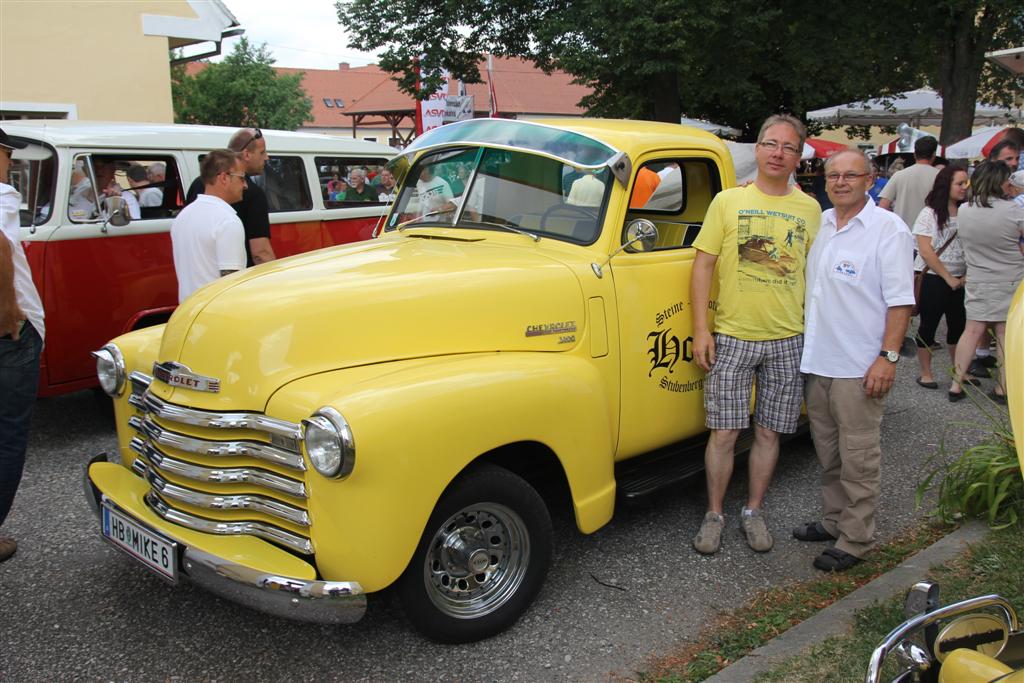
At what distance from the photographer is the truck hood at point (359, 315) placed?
9.87ft

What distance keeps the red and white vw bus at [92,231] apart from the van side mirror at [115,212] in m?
0.01

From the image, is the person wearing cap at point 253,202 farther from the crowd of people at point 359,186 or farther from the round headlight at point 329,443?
the round headlight at point 329,443

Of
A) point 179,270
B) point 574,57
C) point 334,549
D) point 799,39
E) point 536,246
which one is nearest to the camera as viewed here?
point 334,549

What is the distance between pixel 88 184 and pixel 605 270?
3.92 m

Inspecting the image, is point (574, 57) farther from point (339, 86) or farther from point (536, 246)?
point (339, 86)

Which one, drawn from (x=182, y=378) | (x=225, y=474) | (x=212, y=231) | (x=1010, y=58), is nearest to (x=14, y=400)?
(x=182, y=378)

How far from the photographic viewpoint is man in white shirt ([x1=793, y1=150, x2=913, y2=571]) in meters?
3.57

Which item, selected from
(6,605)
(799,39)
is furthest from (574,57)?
(6,605)

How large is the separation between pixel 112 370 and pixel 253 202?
2144 mm

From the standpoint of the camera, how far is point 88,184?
5.66 m

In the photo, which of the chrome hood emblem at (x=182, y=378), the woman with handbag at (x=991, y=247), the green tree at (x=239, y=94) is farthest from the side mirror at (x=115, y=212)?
the green tree at (x=239, y=94)

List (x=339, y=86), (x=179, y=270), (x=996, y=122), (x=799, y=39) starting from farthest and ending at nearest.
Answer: (x=339, y=86)
(x=996, y=122)
(x=799, y=39)
(x=179, y=270)

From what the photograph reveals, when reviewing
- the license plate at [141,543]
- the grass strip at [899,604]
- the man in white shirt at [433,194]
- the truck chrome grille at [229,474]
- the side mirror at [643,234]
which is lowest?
the grass strip at [899,604]

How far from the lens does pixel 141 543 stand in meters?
3.03
